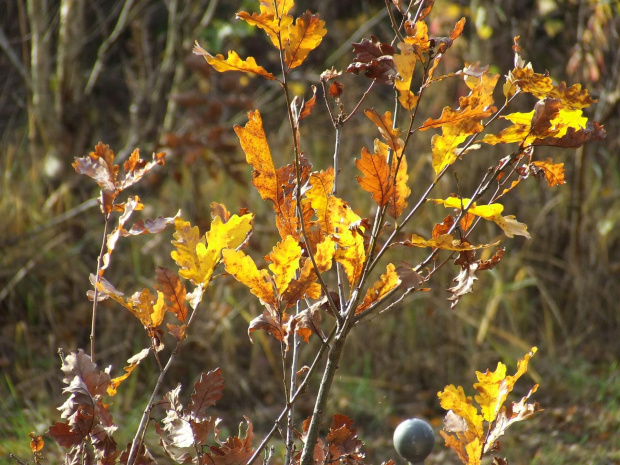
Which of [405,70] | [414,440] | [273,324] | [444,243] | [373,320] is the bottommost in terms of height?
[373,320]

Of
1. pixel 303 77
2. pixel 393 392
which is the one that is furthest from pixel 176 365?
pixel 303 77

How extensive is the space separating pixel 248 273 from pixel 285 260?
0.06 meters

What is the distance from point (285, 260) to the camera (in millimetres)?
990

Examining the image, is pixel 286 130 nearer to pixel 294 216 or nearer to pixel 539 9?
pixel 539 9

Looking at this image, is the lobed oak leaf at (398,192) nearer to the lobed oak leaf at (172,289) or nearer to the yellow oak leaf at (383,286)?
the yellow oak leaf at (383,286)

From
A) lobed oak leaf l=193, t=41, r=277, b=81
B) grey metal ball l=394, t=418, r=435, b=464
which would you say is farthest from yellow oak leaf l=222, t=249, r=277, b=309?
grey metal ball l=394, t=418, r=435, b=464

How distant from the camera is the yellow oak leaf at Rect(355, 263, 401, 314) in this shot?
1.01 metres

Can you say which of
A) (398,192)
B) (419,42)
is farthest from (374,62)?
(398,192)

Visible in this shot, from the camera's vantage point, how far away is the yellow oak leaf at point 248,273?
989mm

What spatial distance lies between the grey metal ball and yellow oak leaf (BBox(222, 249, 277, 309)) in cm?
46

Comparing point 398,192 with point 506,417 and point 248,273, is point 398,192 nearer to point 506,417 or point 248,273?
point 248,273

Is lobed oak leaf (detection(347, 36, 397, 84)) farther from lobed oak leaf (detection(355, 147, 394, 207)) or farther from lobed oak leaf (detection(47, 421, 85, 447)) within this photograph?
lobed oak leaf (detection(47, 421, 85, 447))

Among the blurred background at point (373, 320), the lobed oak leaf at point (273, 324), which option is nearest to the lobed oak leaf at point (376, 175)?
the lobed oak leaf at point (273, 324)

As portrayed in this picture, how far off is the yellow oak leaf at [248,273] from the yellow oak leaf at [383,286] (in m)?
0.14
